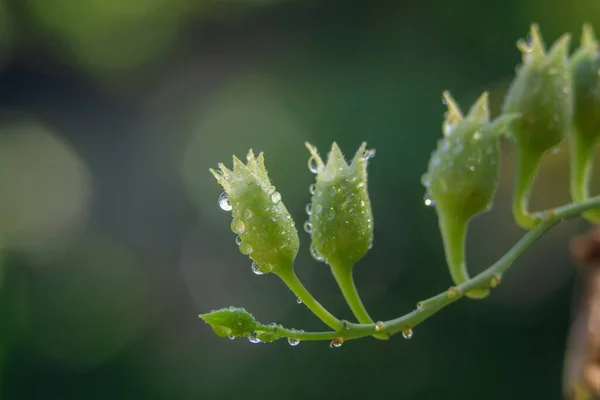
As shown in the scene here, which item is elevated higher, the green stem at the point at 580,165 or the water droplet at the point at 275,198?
the green stem at the point at 580,165

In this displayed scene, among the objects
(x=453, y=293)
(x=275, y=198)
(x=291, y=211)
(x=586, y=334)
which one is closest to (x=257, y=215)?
(x=275, y=198)

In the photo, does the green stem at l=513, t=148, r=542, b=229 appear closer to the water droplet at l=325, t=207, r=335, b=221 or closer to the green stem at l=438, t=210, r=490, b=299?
the green stem at l=438, t=210, r=490, b=299

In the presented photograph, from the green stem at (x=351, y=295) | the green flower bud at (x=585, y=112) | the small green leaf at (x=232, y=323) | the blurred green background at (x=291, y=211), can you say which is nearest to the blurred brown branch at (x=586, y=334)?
the green flower bud at (x=585, y=112)

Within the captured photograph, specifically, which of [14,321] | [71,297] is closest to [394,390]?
[71,297]

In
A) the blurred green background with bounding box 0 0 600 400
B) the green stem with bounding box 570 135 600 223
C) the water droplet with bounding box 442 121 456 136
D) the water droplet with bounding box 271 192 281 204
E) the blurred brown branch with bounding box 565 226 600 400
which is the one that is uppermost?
the blurred green background with bounding box 0 0 600 400

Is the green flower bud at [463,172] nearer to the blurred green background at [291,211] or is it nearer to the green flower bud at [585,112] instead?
the green flower bud at [585,112]

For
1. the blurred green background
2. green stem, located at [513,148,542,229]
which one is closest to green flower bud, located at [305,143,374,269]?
green stem, located at [513,148,542,229]
